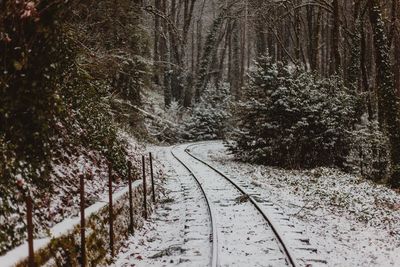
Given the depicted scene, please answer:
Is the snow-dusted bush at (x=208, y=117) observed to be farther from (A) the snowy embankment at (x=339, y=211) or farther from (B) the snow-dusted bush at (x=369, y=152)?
(A) the snowy embankment at (x=339, y=211)

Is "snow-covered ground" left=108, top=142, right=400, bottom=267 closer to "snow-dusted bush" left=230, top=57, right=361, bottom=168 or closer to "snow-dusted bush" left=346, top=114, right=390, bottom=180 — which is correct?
"snow-dusted bush" left=346, top=114, right=390, bottom=180

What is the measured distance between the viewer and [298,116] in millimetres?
22156

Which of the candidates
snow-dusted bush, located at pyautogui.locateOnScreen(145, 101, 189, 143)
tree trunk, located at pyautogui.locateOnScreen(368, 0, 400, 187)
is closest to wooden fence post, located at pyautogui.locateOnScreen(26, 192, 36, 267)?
tree trunk, located at pyautogui.locateOnScreen(368, 0, 400, 187)

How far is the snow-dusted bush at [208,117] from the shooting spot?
4291 centimetres

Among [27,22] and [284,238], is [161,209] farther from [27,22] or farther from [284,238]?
[27,22]

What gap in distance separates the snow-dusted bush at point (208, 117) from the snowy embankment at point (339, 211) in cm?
2237

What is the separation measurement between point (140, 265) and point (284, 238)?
112 inches

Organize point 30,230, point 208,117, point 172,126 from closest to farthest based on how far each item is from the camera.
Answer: point 30,230
point 172,126
point 208,117

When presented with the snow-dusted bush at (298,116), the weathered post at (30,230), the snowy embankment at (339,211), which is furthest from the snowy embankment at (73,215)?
the snow-dusted bush at (298,116)

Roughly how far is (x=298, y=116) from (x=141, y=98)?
8555 millimetres

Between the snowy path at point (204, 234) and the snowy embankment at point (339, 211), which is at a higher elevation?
the snowy path at point (204, 234)

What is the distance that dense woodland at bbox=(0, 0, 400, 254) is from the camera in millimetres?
6902

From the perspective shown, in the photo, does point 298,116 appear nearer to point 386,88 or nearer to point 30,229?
point 386,88

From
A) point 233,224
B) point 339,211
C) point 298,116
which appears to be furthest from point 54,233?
point 298,116
